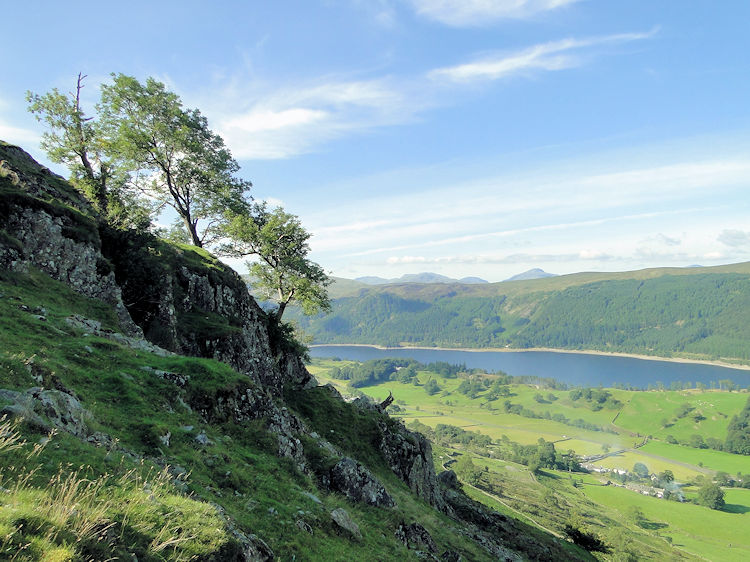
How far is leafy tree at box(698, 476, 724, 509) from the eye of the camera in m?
156

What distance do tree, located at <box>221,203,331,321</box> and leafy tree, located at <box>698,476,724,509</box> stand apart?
8026 inches

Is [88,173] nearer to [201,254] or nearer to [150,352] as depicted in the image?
[201,254]

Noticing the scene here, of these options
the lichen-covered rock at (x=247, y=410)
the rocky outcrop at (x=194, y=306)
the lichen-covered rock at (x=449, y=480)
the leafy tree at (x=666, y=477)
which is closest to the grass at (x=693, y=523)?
the leafy tree at (x=666, y=477)

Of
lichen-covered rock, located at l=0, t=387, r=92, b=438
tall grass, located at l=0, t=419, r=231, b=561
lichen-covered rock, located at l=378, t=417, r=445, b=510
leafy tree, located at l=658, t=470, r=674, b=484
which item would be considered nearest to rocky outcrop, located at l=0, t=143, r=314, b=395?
lichen-covered rock, located at l=378, t=417, r=445, b=510

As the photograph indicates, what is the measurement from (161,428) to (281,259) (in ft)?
91.3

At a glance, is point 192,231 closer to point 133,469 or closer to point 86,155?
point 86,155

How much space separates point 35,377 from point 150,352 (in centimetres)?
801

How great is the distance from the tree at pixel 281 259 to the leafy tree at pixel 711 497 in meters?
204

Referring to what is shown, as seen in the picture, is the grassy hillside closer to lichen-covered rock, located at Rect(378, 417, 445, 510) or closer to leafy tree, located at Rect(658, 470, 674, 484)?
lichen-covered rock, located at Rect(378, 417, 445, 510)

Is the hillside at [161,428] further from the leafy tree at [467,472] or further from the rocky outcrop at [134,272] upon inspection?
the leafy tree at [467,472]

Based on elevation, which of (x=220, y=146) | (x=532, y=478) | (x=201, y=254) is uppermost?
(x=220, y=146)

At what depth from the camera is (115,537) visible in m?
7.13

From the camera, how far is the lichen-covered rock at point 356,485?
21.7 meters

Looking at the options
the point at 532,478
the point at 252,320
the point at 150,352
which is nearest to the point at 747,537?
the point at 532,478
